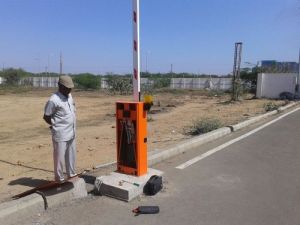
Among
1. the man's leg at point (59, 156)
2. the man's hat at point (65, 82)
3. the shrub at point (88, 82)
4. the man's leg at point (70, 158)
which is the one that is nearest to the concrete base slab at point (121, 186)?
the man's leg at point (70, 158)

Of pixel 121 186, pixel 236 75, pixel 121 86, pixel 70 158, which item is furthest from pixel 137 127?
pixel 121 86

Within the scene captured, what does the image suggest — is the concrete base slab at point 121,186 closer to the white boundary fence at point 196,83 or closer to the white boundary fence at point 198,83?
the white boundary fence at point 196,83

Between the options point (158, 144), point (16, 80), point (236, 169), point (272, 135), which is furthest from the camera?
point (16, 80)

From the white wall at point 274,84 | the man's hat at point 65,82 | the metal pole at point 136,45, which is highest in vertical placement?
the metal pole at point 136,45

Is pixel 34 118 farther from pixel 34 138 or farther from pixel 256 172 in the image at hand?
pixel 256 172

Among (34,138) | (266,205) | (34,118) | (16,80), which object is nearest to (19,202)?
(266,205)

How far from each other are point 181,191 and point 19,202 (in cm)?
239

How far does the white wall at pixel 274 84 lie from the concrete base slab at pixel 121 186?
30.4m

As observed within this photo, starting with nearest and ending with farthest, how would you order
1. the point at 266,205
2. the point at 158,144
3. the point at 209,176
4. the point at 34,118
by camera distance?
1. the point at 266,205
2. the point at 209,176
3. the point at 158,144
4. the point at 34,118

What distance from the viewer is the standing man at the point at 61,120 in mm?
5797

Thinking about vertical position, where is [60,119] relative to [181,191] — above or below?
above

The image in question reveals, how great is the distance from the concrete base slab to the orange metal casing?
0.16 m

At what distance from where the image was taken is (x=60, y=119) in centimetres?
586

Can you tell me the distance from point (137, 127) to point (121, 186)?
35.4 inches
